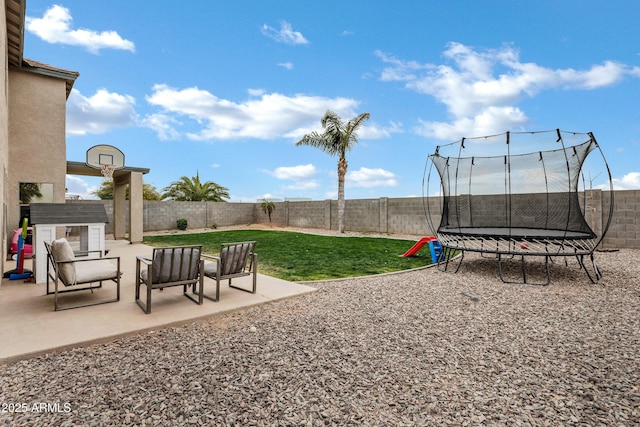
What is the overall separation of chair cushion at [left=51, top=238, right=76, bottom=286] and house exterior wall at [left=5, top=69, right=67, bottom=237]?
5.87 meters

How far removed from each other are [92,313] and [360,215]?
1346cm

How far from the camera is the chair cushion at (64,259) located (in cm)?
349

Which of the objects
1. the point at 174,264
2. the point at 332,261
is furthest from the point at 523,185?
the point at 174,264

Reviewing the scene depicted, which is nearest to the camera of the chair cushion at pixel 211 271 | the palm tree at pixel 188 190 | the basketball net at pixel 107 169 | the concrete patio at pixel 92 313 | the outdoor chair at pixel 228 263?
the concrete patio at pixel 92 313

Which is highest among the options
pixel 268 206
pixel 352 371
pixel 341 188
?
pixel 341 188

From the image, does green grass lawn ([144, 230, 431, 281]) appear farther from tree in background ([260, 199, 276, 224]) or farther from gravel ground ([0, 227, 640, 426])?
tree in background ([260, 199, 276, 224])

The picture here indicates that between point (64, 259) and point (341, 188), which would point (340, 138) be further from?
point (64, 259)

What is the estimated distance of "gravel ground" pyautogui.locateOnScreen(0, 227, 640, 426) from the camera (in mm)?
1796

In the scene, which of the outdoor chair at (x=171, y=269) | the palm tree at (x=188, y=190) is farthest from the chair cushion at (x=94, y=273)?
the palm tree at (x=188, y=190)

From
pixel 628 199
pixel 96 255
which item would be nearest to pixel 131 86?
pixel 96 255

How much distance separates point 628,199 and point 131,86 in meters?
14.9

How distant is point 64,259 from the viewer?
3543 mm

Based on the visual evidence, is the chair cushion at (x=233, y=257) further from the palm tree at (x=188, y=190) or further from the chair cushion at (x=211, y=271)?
the palm tree at (x=188, y=190)

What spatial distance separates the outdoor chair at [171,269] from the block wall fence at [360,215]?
766 cm
